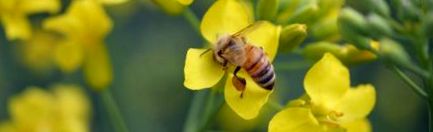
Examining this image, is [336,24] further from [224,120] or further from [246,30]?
[224,120]

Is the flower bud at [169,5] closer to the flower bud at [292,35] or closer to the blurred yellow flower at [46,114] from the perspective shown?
the flower bud at [292,35]

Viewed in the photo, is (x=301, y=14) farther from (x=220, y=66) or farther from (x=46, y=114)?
(x=46, y=114)

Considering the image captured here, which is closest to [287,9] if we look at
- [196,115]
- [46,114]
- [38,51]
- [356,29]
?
[356,29]

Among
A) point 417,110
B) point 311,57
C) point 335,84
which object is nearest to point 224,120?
point 417,110

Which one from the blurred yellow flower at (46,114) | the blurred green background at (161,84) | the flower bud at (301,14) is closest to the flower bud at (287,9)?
the flower bud at (301,14)

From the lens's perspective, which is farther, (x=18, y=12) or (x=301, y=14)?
(x=18, y=12)

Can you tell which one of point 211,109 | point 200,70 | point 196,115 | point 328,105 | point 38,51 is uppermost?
point 200,70

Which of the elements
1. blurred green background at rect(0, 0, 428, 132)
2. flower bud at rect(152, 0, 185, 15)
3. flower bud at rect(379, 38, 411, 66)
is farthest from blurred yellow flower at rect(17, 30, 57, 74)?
flower bud at rect(379, 38, 411, 66)
